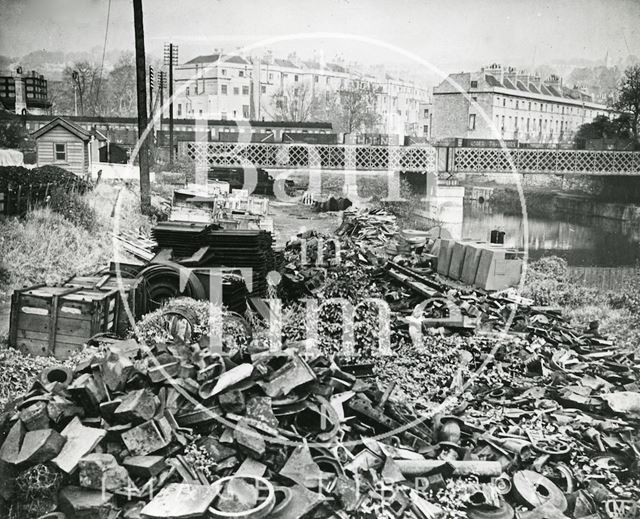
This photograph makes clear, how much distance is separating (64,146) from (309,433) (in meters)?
5.79

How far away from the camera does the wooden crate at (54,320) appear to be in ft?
22.2

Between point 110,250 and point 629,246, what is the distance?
41.7 ft

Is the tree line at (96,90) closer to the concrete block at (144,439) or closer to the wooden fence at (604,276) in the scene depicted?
the concrete block at (144,439)

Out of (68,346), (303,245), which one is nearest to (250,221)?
(303,245)

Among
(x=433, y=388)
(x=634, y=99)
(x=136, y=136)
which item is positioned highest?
(x=634, y=99)

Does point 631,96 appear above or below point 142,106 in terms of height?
above

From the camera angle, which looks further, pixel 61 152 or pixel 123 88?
pixel 123 88

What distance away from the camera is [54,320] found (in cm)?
679

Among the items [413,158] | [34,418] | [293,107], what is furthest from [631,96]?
[34,418]

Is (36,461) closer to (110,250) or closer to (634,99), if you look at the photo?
(110,250)

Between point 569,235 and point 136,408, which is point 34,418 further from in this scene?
point 569,235

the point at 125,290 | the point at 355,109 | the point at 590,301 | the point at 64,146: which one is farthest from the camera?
the point at 355,109

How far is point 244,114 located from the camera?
472 inches

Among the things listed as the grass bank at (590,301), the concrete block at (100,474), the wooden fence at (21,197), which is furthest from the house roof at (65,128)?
the grass bank at (590,301)
